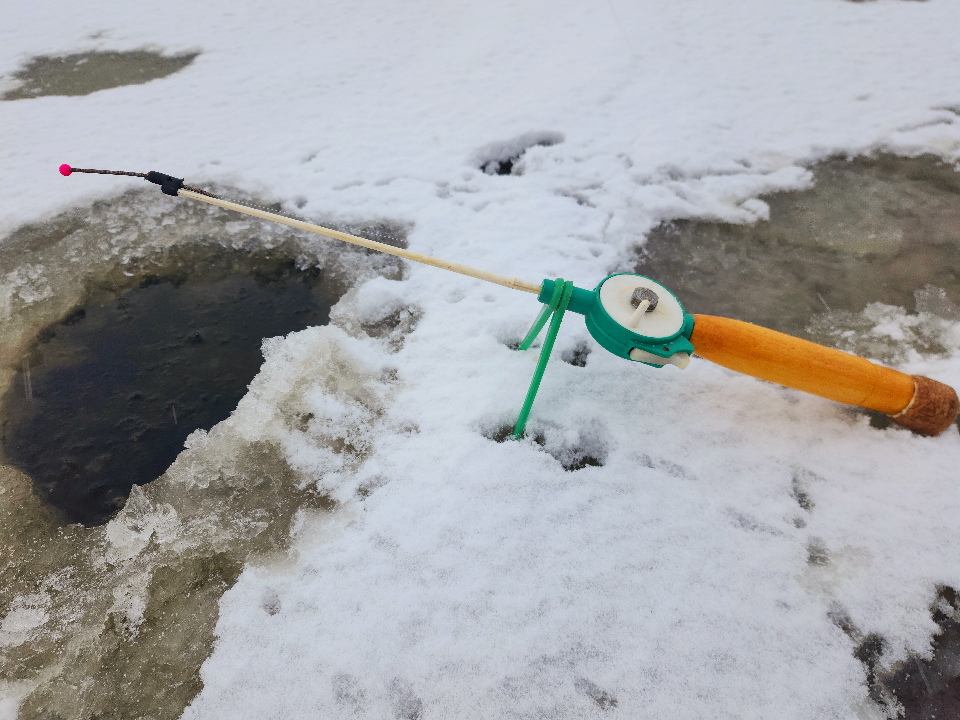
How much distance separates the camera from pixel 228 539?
2.00 metres

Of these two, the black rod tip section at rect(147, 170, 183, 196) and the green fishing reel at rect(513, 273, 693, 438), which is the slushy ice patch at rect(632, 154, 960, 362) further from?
the black rod tip section at rect(147, 170, 183, 196)

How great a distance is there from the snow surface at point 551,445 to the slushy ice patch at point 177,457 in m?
0.06

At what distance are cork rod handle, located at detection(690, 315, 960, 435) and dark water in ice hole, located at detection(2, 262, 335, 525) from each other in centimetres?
200

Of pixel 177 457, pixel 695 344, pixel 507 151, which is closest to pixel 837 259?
pixel 695 344

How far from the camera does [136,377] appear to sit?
254 centimetres

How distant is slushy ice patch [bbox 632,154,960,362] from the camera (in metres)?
2.77

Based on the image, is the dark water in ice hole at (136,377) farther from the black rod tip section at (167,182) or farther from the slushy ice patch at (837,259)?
the slushy ice patch at (837,259)

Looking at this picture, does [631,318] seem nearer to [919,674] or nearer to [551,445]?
[551,445]

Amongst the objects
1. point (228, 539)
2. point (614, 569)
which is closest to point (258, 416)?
point (228, 539)

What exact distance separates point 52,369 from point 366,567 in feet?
6.51

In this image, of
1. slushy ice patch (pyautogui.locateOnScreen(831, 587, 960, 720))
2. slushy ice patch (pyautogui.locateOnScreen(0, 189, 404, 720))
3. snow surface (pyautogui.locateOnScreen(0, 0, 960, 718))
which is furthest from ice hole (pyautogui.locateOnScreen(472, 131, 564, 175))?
slushy ice patch (pyautogui.locateOnScreen(831, 587, 960, 720))

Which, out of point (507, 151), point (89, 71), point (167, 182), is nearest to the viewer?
point (167, 182)

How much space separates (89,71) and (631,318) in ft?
19.6

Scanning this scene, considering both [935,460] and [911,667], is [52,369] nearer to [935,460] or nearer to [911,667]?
[911,667]
